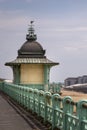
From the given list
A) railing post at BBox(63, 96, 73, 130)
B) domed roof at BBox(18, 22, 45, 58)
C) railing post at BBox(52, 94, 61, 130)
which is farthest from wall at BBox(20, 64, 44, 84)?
railing post at BBox(63, 96, 73, 130)

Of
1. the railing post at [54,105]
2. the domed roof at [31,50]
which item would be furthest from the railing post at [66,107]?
the domed roof at [31,50]

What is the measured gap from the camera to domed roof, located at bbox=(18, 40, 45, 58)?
3931 cm

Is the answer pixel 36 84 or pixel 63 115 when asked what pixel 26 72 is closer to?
pixel 36 84

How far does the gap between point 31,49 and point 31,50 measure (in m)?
0.08

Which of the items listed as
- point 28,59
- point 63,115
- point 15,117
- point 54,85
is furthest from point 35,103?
point 54,85

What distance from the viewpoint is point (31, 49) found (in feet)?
129

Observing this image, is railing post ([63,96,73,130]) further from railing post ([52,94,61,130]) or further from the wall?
the wall

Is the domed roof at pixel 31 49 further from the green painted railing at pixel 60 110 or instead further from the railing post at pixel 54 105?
the railing post at pixel 54 105

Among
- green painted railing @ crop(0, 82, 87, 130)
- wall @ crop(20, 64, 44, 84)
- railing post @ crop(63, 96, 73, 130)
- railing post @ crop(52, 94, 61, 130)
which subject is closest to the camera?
green painted railing @ crop(0, 82, 87, 130)

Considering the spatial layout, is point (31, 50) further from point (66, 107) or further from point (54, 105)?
point (66, 107)

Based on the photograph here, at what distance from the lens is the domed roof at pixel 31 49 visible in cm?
3931

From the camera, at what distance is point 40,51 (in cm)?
3947

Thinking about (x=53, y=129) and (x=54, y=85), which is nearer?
(x=53, y=129)

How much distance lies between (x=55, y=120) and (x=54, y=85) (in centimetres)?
2823
